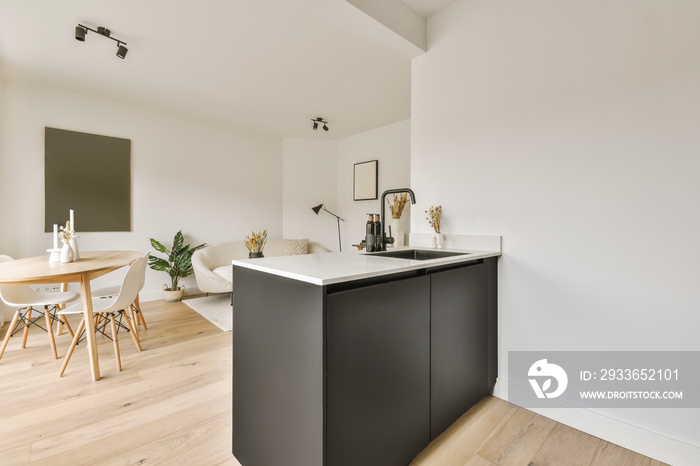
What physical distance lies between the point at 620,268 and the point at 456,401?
3.40 feet

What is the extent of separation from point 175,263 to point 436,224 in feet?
11.6

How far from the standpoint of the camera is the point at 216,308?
3842mm

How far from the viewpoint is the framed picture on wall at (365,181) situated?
4.87 meters

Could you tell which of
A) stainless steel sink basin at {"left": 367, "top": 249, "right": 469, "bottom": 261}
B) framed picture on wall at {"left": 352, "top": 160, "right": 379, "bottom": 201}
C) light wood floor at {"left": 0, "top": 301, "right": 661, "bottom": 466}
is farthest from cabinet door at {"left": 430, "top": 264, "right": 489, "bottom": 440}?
framed picture on wall at {"left": 352, "top": 160, "right": 379, "bottom": 201}

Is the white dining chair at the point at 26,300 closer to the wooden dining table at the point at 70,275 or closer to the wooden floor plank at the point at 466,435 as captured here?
the wooden dining table at the point at 70,275

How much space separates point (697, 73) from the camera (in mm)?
1308

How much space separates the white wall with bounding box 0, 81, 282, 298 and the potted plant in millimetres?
184

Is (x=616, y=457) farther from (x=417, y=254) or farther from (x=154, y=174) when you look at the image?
(x=154, y=174)

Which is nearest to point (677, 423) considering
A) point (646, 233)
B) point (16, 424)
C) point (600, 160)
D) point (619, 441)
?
point (619, 441)

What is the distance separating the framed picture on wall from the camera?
487 centimetres

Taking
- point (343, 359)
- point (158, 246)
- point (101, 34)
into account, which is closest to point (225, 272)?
point (158, 246)

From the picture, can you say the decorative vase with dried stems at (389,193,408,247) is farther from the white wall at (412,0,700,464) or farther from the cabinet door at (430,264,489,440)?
the cabinet door at (430,264,489,440)

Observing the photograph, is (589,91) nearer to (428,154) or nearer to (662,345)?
(428,154)

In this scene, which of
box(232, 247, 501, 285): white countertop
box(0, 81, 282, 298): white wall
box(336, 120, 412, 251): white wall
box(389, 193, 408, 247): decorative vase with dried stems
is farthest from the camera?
box(336, 120, 412, 251): white wall
